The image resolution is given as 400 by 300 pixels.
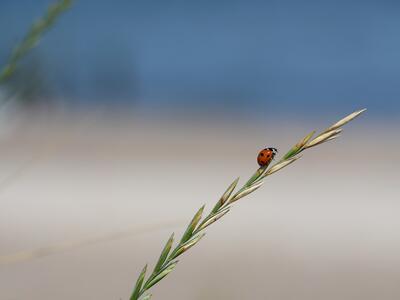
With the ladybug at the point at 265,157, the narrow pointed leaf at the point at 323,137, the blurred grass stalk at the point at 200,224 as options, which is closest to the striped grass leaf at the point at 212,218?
the blurred grass stalk at the point at 200,224

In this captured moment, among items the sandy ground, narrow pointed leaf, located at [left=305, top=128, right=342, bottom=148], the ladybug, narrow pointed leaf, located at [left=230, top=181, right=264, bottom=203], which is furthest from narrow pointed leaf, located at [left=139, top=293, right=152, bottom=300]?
the ladybug

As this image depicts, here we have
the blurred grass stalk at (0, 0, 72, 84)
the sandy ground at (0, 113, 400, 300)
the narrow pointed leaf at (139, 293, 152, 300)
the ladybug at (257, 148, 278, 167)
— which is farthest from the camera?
the sandy ground at (0, 113, 400, 300)

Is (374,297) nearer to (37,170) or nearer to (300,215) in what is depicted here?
(300,215)

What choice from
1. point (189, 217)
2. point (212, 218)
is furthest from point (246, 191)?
point (189, 217)

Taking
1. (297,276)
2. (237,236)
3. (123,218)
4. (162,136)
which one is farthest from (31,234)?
(162,136)

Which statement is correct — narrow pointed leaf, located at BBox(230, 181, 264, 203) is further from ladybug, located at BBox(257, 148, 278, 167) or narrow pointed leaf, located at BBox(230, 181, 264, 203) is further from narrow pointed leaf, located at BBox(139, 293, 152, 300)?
ladybug, located at BBox(257, 148, 278, 167)

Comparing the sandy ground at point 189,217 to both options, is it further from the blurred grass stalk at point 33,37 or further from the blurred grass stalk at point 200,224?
the blurred grass stalk at point 200,224

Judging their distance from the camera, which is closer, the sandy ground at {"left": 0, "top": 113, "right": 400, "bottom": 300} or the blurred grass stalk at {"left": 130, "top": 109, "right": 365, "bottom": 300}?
the blurred grass stalk at {"left": 130, "top": 109, "right": 365, "bottom": 300}
